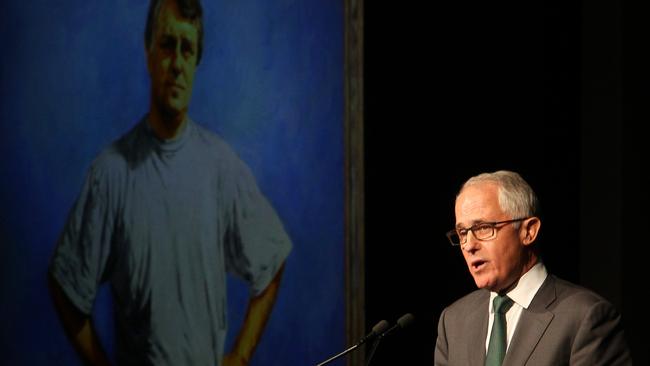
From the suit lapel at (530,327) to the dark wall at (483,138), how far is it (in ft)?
4.23

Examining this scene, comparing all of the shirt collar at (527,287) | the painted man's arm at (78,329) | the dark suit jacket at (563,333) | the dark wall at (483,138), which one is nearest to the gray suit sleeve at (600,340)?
the dark suit jacket at (563,333)

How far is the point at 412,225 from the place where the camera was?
14.3 ft

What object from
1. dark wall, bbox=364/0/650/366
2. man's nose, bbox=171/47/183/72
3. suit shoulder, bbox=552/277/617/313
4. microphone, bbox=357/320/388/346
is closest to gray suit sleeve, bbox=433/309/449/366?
microphone, bbox=357/320/388/346

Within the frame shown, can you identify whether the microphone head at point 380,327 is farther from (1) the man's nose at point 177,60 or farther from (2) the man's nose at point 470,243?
(1) the man's nose at point 177,60

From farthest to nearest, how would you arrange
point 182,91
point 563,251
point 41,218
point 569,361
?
point 563,251, point 182,91, point 41,218, point 569,361

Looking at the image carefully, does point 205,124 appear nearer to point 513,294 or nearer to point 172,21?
point 172,21

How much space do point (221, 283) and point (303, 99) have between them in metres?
0.86

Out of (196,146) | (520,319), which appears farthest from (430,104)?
(520,319)

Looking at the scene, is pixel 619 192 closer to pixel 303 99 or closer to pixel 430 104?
pixel 430 104

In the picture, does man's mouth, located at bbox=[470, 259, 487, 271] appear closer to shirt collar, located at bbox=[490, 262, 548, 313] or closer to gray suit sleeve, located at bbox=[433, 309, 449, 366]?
shirt collar, located at bbox=[490, 262, 548, 313]

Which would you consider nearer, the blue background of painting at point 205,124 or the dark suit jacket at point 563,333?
the dark suit jacket at point 563,333

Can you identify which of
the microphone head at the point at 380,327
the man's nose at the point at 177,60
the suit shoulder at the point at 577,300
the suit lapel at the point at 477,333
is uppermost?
the man's nose at the point at 177,60

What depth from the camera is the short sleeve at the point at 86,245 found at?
147 inches

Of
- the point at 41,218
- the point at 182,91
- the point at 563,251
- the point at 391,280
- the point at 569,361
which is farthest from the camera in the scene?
the point at 563,251
